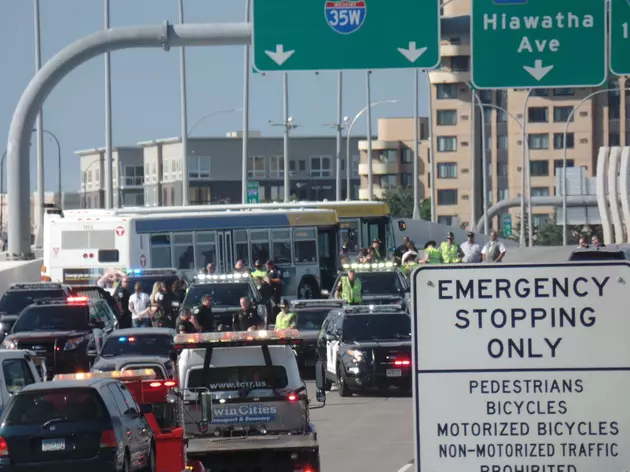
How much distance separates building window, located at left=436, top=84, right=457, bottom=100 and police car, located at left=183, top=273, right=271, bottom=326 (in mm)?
89321

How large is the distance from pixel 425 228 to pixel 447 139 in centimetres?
4114

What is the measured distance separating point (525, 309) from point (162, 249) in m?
38.4

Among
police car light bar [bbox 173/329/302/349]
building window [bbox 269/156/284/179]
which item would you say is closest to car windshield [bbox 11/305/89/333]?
police car light bar [bbox 173/329/302/349]

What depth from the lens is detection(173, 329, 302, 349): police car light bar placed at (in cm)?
1574

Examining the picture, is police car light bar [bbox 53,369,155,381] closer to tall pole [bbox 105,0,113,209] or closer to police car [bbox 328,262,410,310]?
police car [bbox 328,262,410,310]

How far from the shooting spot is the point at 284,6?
26500 millimetres

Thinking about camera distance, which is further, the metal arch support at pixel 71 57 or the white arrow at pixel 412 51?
the white arrow at pixel 412 51

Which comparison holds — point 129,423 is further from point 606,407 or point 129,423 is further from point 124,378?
point 606,407

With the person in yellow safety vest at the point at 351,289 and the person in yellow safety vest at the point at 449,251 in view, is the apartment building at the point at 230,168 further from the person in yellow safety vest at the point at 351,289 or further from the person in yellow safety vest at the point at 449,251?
the person in yellow safety vest at the point at 351,289

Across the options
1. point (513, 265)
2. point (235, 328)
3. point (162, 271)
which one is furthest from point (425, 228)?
point (513, 265)

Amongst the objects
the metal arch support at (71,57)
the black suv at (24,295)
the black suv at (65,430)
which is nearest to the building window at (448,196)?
the black suv at (24,295)

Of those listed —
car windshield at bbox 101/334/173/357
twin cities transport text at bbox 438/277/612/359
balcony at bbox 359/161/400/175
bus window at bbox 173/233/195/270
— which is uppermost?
balcony at bbox 359/161/400/175

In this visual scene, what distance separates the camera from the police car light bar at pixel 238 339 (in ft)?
51.6

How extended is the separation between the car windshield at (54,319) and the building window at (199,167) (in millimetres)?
109413
